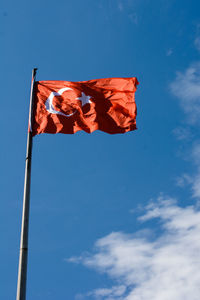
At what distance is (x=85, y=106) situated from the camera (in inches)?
653

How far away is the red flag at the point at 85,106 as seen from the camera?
1521 centimetres

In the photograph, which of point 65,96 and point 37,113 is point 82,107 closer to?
point 65,96

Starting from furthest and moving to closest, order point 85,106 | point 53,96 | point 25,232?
point 85,106
point 53,96
point 25,232

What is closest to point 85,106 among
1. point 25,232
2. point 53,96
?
point 53,96

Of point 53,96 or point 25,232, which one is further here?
point 53,96

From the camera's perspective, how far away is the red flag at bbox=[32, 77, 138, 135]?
15.2m

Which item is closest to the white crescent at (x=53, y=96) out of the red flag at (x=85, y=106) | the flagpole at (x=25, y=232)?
A: the red flag at (x=85, y=106)

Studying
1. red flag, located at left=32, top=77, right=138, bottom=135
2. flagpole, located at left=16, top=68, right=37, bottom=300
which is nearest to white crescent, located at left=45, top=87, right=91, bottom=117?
red flag, located at left=32, top=77, right=138, bottom=135

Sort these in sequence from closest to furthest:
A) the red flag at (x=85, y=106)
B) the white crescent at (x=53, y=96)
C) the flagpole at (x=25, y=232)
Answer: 1. the flagpole at (x=25, y=232)
2. the red flag at (x=85, y=106)
3. the white crescent at (x=53, y=96)

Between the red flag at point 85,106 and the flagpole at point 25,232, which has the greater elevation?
the red flag at point 85,106

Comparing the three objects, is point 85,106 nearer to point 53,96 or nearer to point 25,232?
point 53,96

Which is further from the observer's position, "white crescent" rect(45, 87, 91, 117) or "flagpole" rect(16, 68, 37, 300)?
"white crescent" rect(45, 87, 91, 117)

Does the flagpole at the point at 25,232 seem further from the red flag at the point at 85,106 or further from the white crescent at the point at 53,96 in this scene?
the white crescent at the point at 53,96

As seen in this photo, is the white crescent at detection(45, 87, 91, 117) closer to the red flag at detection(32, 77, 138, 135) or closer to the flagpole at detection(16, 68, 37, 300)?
the red flag at detection(32, 77, 138, 135)
